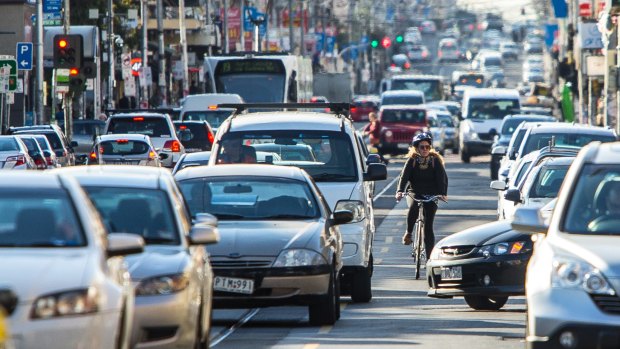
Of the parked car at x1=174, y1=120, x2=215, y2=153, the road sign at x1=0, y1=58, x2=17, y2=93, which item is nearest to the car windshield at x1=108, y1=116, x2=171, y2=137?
the parked car at x1=174, y1=120, x2=215, y2=153

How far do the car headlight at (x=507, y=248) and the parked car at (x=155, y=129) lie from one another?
87.0 ft

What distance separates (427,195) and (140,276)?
36.0 feet

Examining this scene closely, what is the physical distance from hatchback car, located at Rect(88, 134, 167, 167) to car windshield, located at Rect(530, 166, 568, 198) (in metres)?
17.7

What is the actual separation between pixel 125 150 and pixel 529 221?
29.2 meters

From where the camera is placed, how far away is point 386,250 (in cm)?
2767

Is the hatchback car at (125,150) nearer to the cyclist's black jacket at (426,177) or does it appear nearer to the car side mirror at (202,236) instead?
the cyclist's black jacket at (426,177)

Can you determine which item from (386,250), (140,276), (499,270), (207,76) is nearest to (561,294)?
(140,276)

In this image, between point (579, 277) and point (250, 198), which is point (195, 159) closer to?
point (250, 198)

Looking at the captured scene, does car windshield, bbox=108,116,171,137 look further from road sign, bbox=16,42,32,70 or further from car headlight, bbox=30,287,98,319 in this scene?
car headlight, bbox=30,287,98,319

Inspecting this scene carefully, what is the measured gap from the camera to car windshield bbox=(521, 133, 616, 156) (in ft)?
99.5

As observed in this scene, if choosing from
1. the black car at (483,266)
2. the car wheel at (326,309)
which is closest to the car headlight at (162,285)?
the car wheel at (326,309)

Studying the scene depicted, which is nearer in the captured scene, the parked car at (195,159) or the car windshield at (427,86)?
→ the parked car at (195,159)

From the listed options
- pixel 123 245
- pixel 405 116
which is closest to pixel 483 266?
pixel 123 245

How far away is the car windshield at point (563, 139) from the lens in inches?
1194
